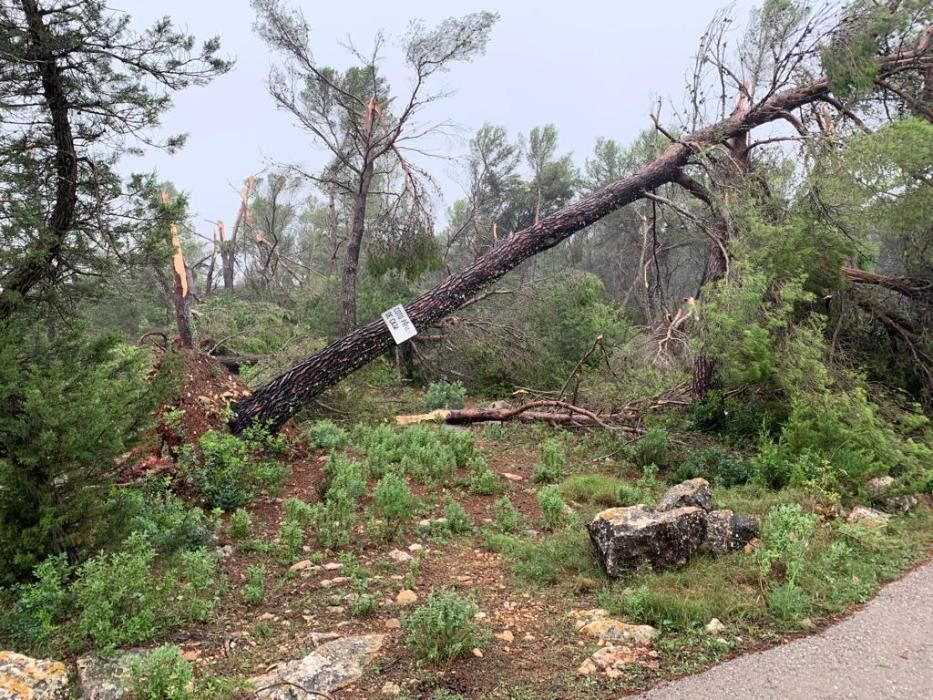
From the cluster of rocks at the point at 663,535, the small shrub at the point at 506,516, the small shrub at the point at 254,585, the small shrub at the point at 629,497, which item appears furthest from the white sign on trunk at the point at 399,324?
the cluster of rocks at the point at 663,535

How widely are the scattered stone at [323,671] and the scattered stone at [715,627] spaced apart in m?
1.80

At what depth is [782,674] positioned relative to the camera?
3086mm

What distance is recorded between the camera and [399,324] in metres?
7.88

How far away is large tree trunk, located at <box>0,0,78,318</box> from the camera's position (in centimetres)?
425

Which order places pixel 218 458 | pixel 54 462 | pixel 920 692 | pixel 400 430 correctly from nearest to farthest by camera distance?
pixel 920 692, pixel 54 462, pixel 218 458, pixel 400 430

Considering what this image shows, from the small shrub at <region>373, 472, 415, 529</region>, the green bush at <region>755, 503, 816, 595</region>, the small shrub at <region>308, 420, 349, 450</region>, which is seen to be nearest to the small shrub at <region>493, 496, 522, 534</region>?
the small shrub at <region>373, 472, 415, 529</region>

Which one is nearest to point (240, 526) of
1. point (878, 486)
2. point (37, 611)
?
point (37, 611)

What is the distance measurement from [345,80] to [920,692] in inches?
576

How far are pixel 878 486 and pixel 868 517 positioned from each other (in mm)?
612

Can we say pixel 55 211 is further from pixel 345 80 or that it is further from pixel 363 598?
pixel 345 80

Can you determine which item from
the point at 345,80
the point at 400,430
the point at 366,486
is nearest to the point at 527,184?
the point at 345,80

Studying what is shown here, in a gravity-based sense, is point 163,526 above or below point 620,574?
above

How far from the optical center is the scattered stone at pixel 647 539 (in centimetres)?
411

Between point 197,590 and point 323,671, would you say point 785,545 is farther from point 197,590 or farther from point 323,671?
point 197,590
